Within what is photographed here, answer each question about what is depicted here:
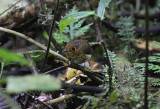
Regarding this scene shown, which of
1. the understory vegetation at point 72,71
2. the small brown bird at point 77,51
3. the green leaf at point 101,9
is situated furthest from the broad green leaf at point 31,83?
the small brown bird at point 77,51

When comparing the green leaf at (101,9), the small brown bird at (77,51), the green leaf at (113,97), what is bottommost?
the green leaf at (113,97)

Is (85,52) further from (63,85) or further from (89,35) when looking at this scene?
(89,35)

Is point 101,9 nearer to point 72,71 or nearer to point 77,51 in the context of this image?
point 77,51

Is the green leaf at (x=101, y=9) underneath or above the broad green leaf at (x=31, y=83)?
above

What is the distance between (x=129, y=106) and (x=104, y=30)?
231 centimetres

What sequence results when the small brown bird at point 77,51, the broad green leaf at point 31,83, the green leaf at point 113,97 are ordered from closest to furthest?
the broad green leaf at point 31,83
the green leaf at point 113,97
the small brown bird at point 77,51

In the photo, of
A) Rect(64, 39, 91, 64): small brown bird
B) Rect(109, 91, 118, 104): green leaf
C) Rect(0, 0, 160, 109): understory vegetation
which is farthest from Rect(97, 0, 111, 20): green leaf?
Rect(64, 39, 91, 64): small brown bird

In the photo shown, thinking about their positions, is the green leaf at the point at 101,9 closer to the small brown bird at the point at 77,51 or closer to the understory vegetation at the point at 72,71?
the understory vegetation at the point at 72,71

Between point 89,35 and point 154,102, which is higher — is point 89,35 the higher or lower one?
the higher one

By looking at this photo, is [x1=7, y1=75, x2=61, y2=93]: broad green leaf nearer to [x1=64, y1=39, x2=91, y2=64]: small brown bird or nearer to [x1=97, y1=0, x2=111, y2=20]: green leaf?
[x1=97, y1=0, x2=111, y2=20]: green leaf

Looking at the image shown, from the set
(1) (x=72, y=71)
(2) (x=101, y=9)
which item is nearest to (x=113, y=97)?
(2) (x=101, y=9)

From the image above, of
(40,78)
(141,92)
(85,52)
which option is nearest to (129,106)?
(141,92)

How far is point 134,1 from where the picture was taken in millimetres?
6508

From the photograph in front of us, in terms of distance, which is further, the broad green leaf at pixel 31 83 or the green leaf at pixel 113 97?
the green leaf at pixel 113 97
